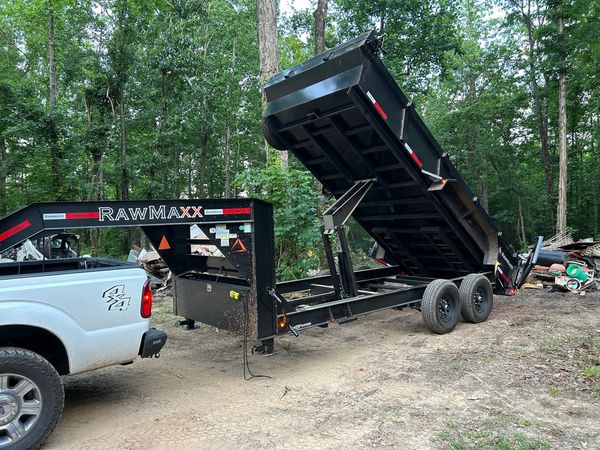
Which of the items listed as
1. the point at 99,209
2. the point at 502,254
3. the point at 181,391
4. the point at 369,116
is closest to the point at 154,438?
the point at 181,391

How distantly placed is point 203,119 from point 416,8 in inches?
457

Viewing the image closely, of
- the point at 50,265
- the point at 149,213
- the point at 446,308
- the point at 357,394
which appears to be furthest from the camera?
the point at 446,308

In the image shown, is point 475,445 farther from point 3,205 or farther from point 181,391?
point 3,205

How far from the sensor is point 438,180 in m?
6.20

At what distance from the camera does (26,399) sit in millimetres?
3383

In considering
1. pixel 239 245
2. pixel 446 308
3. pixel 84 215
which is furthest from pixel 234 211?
pixel 446 308

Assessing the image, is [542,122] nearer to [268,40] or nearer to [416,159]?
[268,40]

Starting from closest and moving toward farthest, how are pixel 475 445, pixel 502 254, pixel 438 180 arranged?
1. pixel 475 445
2. pixel 438 180
3. pixel 502 254

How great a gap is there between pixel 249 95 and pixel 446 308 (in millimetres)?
22290

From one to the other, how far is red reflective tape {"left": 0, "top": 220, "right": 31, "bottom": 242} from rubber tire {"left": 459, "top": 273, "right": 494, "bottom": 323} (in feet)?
19.7

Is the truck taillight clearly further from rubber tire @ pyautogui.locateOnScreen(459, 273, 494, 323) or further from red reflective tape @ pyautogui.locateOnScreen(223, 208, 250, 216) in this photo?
rubber tire @ pyautogui.locateOnScreen(459, 273, 494, 323)

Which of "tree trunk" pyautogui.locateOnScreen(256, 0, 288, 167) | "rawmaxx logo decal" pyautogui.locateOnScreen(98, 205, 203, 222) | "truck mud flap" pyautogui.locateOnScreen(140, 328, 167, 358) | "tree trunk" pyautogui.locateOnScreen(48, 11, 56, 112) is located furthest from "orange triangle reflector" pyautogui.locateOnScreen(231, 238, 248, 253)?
"tree trunk" pyautogui.locateOnScreen(48, 11, 56, 112)

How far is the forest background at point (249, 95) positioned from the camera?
1764cm

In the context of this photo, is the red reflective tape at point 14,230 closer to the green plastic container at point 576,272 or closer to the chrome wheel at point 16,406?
the chrome wheel at point 16,406
